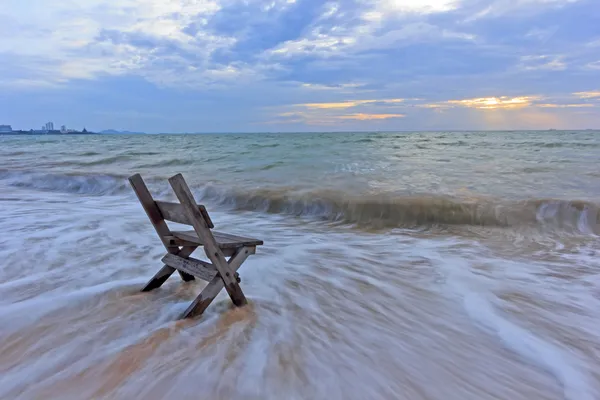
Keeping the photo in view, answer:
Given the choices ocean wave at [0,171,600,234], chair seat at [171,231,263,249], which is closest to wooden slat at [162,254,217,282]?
chair seat at [171,231,263,249]

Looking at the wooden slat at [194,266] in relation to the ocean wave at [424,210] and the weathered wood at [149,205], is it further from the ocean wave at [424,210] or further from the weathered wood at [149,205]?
the ocean wave at [424,210]

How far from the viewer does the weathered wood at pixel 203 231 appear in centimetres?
302

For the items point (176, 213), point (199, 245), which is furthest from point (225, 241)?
point (176, 213)

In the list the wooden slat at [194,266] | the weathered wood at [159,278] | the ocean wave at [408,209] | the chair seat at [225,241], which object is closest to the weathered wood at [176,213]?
the chair seat at [225,241]

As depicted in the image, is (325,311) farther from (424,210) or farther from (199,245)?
(424,210)

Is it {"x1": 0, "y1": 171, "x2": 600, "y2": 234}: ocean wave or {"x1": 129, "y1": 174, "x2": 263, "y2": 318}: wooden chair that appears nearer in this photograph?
{"x1": 129, "y1": 174, "x2": 263, "y2": 318}: wooden chair

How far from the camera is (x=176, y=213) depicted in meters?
3.37

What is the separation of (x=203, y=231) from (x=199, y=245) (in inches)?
11.6

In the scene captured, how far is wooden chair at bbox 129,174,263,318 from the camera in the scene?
310cm

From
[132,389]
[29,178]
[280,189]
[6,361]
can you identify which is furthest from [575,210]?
[29,178]

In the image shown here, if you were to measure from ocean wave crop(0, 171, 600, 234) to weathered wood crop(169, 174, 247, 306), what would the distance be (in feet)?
17.4

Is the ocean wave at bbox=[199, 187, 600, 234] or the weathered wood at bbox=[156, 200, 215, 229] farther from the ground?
the weathered wood at bbox=[156, 200, 215, 229]

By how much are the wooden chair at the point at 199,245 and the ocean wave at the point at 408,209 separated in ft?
16.9

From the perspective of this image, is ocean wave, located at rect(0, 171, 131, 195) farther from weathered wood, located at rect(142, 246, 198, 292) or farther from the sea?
weathered wood, located at rect(142, 246, 198, 292)
